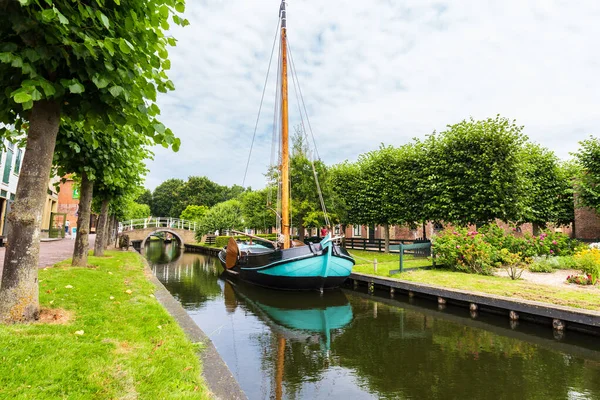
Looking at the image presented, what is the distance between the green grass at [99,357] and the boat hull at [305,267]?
701cm

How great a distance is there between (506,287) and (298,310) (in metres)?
6.19

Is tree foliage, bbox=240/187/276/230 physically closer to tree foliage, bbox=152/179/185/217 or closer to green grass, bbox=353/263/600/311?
green grass, bbox=353/263/600/311

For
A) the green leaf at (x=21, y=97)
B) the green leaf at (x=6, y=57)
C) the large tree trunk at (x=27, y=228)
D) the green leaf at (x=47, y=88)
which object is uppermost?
the green leaf at (x=6, y=57)

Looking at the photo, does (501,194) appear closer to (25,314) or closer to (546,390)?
(546,390)

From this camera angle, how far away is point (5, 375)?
305cm

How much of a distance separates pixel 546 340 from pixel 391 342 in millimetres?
3297

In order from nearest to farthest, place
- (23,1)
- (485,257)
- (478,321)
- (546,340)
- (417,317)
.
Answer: (23,1), (546,340), (478,321), (417,317), (485,257)

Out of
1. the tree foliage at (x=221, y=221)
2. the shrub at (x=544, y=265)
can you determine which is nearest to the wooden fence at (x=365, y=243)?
the shrub at (x=544, y=265)

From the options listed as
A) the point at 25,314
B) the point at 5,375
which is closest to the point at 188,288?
the point at 25,314

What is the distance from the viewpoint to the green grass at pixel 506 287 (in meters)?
8.39

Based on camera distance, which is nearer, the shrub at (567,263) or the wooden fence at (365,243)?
the shrub at (567,263)

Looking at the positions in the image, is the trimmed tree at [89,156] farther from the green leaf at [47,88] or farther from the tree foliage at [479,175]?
the tree foliage at [479,175]

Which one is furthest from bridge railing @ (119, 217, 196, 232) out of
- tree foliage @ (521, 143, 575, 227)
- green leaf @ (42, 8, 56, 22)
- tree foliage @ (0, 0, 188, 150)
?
green leaf @ (42, 8, 56, 22)

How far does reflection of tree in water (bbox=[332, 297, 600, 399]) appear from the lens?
17.2ft
